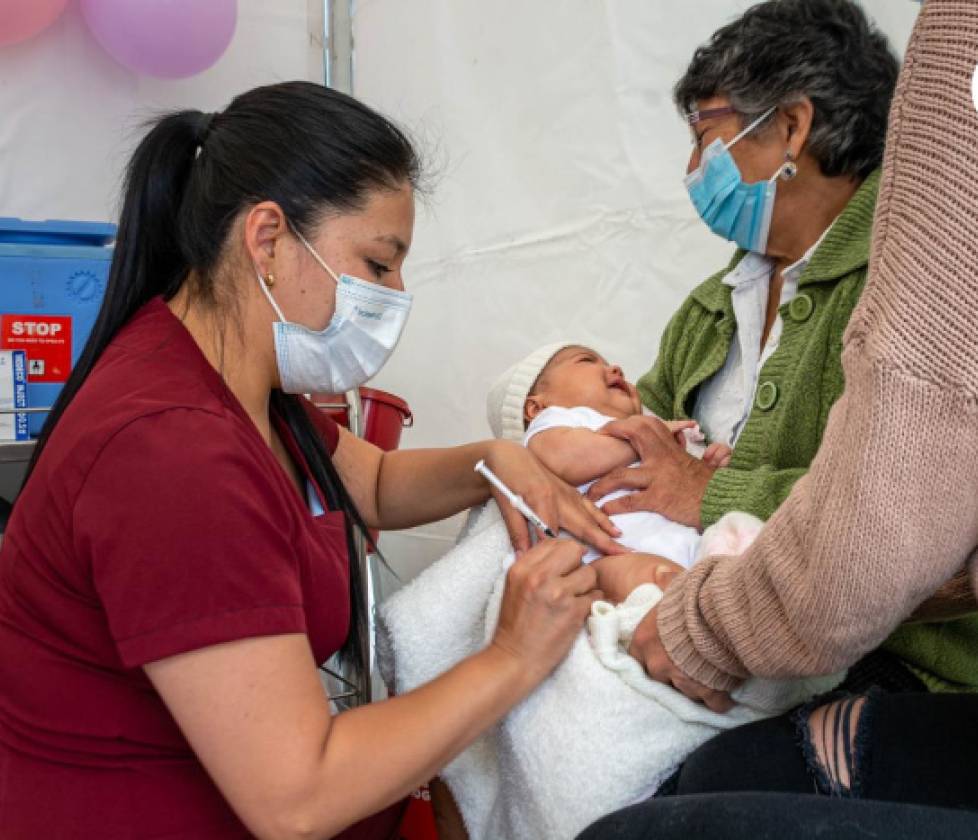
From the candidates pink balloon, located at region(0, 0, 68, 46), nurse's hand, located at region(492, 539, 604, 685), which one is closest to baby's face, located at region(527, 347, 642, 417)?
nurse's hand, located at region(492, 539, 604, 685)

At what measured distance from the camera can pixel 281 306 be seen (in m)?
1.30

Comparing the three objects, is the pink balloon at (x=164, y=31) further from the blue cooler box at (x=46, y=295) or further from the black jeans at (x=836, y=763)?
the black jeans at (x=836, y=763)

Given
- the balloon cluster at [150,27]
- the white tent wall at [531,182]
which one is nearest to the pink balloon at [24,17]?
the balloon cluster at [150,27]

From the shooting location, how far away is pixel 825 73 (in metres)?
1.64

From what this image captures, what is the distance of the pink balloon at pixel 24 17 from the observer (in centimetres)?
282

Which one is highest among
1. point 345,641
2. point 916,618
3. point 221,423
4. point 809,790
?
point 221,423

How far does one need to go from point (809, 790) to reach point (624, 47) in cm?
191

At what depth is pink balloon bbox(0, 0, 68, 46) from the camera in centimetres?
282

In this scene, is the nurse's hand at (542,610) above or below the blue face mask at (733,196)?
below

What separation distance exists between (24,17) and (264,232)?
211 cm

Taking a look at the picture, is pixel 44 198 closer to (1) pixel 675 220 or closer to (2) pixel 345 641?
(1) pixel 675 220

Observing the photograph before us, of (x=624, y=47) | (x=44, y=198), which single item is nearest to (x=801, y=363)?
(x=624, y=47)

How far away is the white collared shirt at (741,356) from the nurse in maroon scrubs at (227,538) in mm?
400

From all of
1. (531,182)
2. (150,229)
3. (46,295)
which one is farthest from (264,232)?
(531,182)
